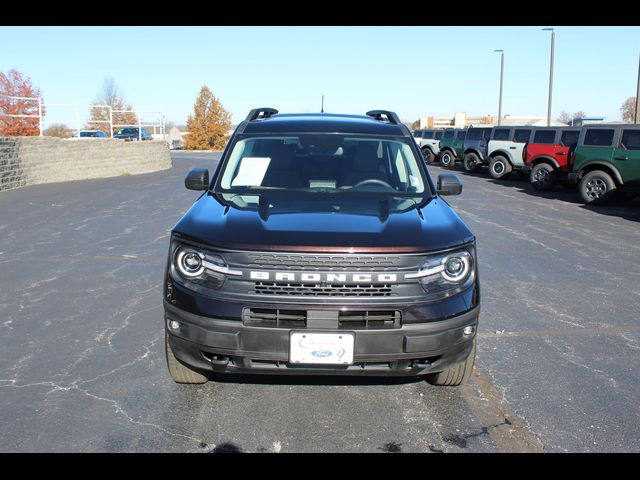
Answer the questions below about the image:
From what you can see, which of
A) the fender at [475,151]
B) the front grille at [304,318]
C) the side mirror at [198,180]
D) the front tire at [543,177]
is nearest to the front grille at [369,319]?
the front grille at [304,318]

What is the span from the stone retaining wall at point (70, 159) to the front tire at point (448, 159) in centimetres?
1307

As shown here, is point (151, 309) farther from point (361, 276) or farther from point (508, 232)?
point (508, 232)

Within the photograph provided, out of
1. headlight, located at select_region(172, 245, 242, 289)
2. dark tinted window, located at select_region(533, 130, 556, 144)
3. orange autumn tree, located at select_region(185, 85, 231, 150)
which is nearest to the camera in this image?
headlight, located at select_region(172, 245, 242, 289)

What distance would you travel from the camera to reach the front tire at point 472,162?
967 inches

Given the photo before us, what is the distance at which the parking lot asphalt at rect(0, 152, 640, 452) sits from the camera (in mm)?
3328

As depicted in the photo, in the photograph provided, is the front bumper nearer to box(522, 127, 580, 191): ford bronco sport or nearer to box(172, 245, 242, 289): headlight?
box(172, 245, 242, 289): headlight

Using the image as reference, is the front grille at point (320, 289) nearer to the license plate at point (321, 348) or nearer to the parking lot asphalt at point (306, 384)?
the license plate at point (321, 348)

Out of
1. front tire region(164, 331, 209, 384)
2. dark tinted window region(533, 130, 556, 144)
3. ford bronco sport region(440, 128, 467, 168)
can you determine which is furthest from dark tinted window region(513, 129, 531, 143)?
front tire region(164, 331, 209, 384)

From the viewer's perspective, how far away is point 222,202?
4.00 meters

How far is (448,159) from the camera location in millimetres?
28562

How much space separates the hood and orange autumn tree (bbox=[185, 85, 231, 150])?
58.8 metres

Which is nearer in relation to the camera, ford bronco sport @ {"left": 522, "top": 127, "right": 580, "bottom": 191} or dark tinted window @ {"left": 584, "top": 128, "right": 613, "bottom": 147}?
dark tinted window @ {"left": 584, "top": 128, "right": 613, "bottom": 147}

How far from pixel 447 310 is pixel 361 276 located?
1.73ft
